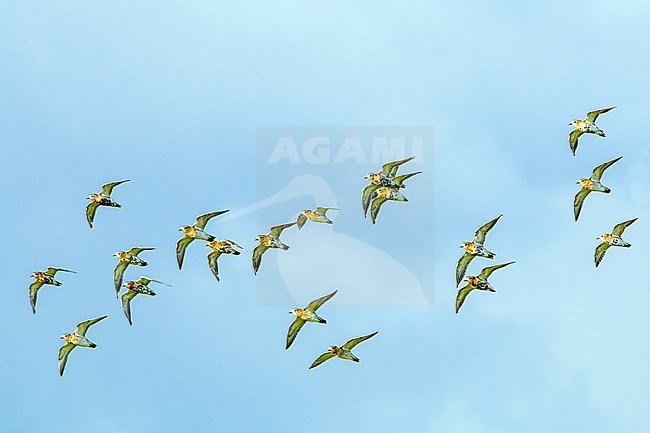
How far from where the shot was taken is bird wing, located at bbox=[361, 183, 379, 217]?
6838cm

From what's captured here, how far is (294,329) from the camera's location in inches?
2562

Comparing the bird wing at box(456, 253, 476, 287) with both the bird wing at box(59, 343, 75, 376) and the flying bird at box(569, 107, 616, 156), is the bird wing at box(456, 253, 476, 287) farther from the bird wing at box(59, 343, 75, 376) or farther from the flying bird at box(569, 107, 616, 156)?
the bird wing at box(59, 343, 75, 376)

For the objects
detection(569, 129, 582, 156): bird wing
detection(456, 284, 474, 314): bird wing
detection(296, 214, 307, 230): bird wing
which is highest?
detection(569, 129, 582, 156): bird wing

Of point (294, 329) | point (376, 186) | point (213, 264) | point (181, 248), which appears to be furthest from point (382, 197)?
point (181, 248)

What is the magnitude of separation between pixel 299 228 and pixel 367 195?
3692 millimetres

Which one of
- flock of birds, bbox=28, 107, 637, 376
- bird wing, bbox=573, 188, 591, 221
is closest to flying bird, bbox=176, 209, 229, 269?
flock of birds, bbox=28, 107, 637, 376

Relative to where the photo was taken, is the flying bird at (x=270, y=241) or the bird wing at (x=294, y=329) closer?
the bird wing at (x=294, y=329)

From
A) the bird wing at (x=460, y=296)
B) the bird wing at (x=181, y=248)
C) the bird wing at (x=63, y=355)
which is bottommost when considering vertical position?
the bird wing at (x=63, y=355)

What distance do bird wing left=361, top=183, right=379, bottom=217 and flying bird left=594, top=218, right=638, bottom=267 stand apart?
11.2m

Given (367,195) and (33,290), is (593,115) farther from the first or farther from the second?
Result: (33,290)

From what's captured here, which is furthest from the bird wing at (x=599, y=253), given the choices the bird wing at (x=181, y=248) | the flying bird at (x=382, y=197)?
the bird wing at (x=181, y=248)

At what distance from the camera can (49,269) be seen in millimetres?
70312

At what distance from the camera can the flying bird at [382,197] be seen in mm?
67562

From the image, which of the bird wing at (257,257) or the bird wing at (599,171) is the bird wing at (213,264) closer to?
the bird wing at (257,257)
